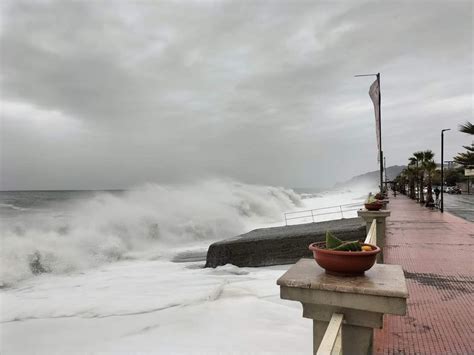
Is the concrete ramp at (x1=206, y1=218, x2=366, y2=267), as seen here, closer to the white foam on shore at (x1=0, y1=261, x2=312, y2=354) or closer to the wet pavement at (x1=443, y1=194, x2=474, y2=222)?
the white foam on shore at (x1=0, y1=261, x2=312, y2=354)

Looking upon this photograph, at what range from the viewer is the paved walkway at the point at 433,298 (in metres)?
3.94

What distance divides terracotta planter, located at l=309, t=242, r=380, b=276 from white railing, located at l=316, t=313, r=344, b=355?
0.31 m

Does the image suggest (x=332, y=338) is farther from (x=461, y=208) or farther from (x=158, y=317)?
(x=461, y=208)

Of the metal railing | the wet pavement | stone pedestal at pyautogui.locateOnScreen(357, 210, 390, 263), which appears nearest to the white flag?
stone pedestal at pyautogui.locateOnScreen(357, 210, 390, 263)

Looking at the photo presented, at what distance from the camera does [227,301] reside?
833 cm

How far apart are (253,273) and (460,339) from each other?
851cm

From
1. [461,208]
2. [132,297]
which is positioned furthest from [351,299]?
[461,208]

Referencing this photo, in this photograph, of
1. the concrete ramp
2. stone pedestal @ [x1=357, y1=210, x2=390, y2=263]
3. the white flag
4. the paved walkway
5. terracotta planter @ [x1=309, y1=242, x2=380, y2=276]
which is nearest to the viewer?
terracotta planter @ [x1=309, y1=242, x2=380, y2=276]

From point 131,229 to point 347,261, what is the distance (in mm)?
20926

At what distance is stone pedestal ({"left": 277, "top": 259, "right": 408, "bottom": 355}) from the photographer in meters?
2.21

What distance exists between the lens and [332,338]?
204 centimetres

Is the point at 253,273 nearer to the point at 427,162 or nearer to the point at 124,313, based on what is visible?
the point at 124,313

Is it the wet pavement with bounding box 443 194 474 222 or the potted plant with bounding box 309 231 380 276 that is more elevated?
the potted plant with bounding box 309 231 380 276

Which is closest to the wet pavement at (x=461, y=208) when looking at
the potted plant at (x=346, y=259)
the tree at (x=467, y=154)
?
the tree at (x=467, y=154)
